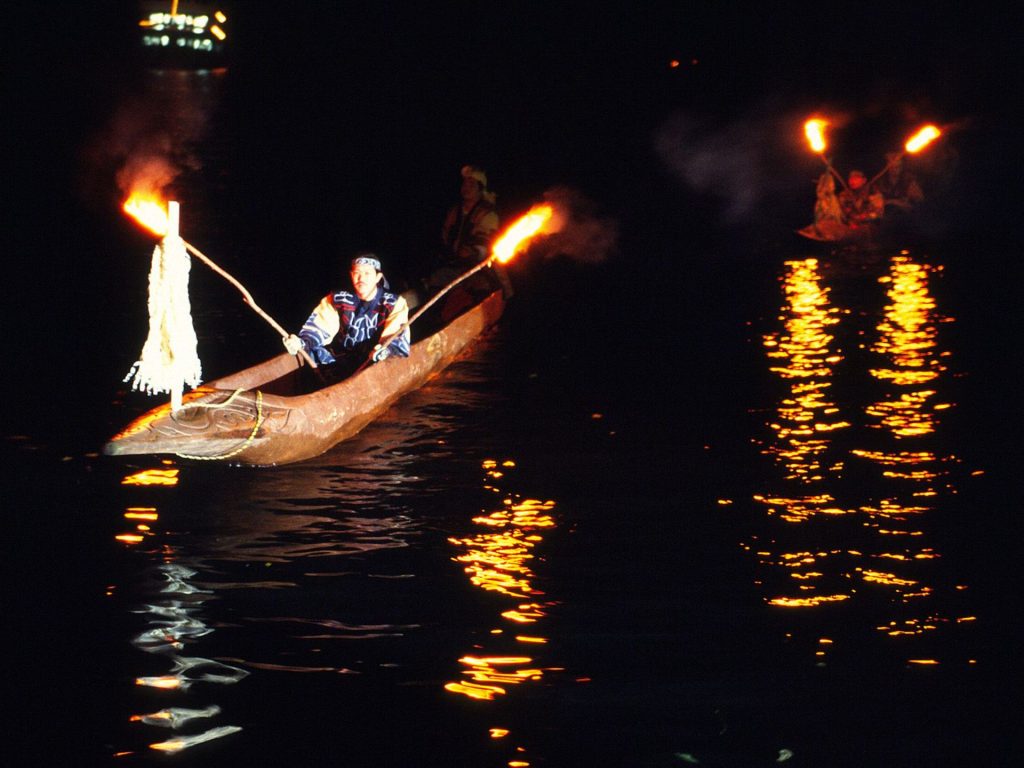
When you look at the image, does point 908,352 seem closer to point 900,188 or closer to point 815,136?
point 815,136

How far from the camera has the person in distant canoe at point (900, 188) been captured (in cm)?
2348

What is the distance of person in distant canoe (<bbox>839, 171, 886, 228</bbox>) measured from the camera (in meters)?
21.9

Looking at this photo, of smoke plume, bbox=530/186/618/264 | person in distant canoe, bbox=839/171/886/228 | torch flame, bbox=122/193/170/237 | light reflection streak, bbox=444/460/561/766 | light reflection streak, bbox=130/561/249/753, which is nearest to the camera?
light reflection streak, bbox=130/561/249/753

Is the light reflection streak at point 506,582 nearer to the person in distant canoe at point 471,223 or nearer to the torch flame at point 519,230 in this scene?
the torch flame at point 519,230

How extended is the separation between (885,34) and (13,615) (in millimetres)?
32411

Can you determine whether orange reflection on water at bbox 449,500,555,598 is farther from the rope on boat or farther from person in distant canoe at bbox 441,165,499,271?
person in distant canoe at bbox 441,165,499,271

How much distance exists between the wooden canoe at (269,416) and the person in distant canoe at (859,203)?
1160 cm

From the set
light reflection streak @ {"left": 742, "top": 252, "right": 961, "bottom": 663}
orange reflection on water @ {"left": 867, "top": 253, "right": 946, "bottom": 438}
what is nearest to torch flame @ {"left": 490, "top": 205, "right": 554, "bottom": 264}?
light reflection streak @ {"left": 742, "top": 252, "right": 961, "bottom": 663}

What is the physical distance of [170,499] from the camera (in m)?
9.05

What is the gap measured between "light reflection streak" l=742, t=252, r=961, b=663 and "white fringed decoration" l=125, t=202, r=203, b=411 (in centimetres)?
358

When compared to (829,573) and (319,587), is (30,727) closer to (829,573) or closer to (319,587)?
(319,587)

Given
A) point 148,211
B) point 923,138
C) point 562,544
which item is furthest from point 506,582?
point 923,138

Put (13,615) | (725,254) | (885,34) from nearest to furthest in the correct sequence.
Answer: (13,615) < (725,254) < (885,34)

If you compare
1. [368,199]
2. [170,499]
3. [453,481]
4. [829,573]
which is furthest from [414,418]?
[368,199]
